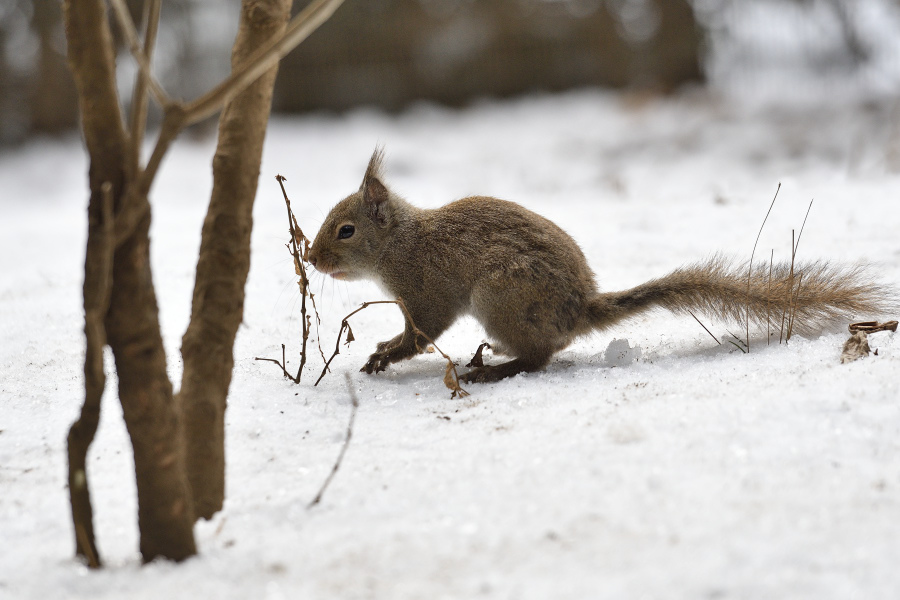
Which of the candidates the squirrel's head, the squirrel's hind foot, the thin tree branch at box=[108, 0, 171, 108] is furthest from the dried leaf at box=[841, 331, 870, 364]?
the thin tree branch at box=[108, 0, 171, 108]

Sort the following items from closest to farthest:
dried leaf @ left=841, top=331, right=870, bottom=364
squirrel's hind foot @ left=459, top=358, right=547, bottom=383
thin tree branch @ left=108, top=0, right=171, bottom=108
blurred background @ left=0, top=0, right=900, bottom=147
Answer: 1. thin tree branch @ left=108, top=0, right=171, bottom=108
2. dried leaf @ left=841, top=331, right=870, bottom=364
3. squirrel's hind foot @ left=459, top=358, right=547, bottom=383
4. blurred background @ left=0, top=0, right=900, bottom=147

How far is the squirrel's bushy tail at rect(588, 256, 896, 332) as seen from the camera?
267 cm

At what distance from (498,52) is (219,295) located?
952 cm

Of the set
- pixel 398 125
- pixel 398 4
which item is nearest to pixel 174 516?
pixel 398 125

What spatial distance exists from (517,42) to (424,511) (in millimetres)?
9916

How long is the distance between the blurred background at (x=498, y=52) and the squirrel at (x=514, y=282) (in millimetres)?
6966

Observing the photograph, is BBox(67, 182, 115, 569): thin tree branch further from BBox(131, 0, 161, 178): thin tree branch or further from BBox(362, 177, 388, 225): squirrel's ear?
BBox(362, 177, 388, 225): squirrel's ear

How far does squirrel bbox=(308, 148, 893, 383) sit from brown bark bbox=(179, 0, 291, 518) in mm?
1119

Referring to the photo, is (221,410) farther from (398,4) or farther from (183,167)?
(398,4)

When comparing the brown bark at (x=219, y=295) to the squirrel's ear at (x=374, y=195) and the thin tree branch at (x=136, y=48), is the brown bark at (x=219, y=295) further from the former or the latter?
the squirrel's ear at (x=374, y=195)

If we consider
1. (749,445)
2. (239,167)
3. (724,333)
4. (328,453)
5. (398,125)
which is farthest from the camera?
(398,125)

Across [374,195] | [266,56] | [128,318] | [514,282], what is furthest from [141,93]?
[374,195]

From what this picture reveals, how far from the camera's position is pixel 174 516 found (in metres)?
1.48

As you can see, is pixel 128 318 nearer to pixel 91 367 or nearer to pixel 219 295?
pixel 91 367
